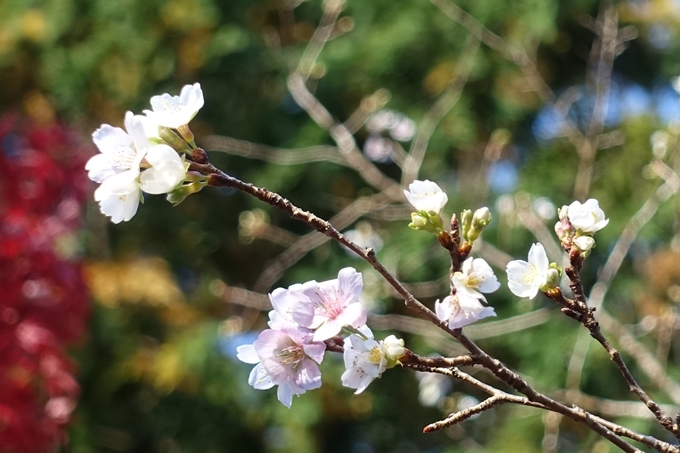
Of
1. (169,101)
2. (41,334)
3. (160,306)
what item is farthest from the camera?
(160,306)

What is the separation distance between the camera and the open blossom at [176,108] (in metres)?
0.62

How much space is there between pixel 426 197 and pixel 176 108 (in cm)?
23

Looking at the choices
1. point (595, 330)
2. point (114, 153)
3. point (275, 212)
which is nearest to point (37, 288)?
point (275, 212)

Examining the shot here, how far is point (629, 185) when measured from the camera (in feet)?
8.78

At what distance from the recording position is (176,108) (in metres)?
0.65

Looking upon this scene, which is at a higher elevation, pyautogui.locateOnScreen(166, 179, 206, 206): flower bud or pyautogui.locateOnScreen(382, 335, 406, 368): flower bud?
pyautogui.locateOnScreen(166, 179, 206, 206): flower bud

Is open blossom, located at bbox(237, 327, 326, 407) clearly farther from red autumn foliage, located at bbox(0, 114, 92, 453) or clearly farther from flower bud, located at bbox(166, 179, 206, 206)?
red autumn foliage, located at bbox(0, 114, 92, 453)

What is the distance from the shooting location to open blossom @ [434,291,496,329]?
547 millimetres

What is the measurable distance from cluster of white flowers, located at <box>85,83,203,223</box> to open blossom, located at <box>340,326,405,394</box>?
0.62 ft

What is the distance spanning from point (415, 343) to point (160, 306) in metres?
1.25

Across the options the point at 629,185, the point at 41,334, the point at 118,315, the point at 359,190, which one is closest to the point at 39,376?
the point at 41,334

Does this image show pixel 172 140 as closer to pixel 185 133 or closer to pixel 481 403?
pixel 185 133

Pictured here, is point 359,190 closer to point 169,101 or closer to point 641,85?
point 641,85

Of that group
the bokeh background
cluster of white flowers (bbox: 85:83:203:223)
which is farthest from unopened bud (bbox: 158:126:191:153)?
the bokeh background
